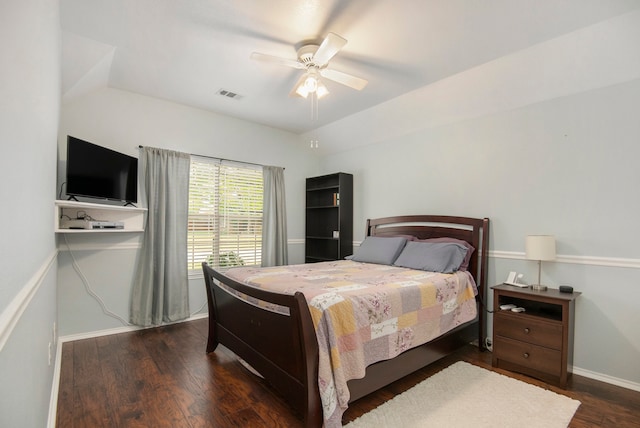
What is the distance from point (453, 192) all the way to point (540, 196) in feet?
2.96

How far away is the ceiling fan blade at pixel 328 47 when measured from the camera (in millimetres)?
2139

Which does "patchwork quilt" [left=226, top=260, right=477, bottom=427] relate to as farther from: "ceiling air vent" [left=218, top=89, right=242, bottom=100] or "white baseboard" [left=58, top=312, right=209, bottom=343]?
"ceiling air vent" [left=218, top=89, right=242, bottom=100]

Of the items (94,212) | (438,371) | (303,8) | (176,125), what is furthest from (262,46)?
(438,371)

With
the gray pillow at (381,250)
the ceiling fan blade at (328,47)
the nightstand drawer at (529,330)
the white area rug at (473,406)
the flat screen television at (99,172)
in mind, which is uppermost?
the ceiling fan blade at (328,47)

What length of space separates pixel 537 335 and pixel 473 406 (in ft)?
3.06

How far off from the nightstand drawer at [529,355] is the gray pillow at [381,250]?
133 centimetres

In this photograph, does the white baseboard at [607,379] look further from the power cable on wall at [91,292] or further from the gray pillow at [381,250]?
the power cable on wall at [91,292]

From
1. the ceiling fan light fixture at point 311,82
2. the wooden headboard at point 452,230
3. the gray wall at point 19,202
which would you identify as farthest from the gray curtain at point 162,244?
the wooden headboard at point 452,230

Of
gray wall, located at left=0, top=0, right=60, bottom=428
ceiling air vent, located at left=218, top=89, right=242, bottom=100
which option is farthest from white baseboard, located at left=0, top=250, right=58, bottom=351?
ceiling air vent, located at left=218, top=89, right=242, bottom=100

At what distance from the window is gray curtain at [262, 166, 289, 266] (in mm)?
102

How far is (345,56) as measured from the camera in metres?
2.84

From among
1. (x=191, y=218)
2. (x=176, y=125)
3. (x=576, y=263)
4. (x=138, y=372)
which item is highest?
(x=176, y=125)

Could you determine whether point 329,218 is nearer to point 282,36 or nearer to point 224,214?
point 224,214

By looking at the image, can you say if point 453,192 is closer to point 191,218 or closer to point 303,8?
point 303,8
